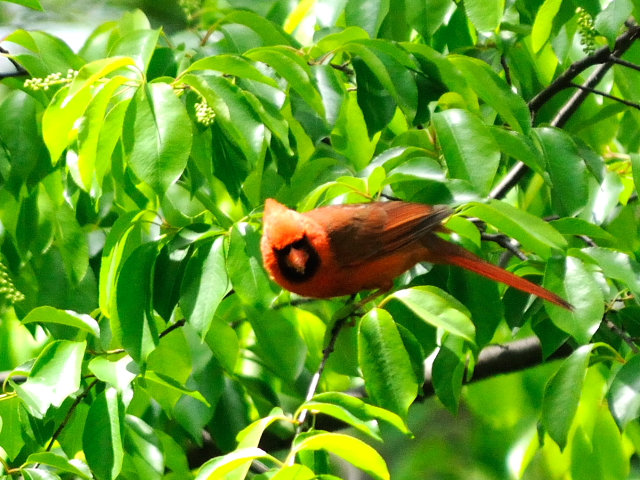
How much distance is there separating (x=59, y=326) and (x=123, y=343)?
2.30 feet

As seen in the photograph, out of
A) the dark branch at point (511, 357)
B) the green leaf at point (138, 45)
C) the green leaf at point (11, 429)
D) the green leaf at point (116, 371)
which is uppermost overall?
the green leaf at point (138, 45)

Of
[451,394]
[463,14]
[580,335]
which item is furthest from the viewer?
[463,14]

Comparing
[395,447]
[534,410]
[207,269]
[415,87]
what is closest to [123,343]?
[207,269]

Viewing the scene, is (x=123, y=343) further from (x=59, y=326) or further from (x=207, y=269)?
(x=59, y=326)

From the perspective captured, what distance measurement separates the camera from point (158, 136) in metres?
1.80

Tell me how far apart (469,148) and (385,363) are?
2.04ft

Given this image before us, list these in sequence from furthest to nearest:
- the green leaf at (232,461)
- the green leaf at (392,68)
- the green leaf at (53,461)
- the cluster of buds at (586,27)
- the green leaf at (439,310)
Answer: the cluster of buds at (586,27), the green leaf at (392,68), the green leaf at (53,461), the green leaf at (439,310), the green leaf at (232,461)

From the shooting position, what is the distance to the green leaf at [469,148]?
2082 millimetres

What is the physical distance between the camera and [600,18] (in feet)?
7.07

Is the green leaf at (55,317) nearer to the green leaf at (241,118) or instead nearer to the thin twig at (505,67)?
the green leaf at (241,118)

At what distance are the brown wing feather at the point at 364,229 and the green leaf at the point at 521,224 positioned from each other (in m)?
0.73

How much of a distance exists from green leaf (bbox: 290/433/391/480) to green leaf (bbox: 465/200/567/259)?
2.09ft

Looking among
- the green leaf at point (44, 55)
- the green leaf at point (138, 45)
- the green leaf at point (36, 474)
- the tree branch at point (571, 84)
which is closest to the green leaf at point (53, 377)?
the green leaf at point (36, 474)

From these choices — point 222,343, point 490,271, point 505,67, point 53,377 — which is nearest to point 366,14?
point 505,67
